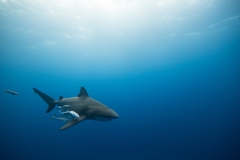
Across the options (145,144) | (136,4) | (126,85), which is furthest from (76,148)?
(126,85)

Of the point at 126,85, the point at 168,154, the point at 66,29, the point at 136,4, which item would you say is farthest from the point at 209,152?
the point at 126,85

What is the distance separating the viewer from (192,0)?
1916cm

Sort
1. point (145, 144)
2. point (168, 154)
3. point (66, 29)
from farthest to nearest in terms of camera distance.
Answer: point (66, 29) → point (145, 144) → point (168, 154)

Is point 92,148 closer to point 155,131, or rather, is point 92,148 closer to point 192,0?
point 155,131

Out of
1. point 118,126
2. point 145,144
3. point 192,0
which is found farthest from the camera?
point 118,126

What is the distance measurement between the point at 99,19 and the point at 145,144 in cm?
2123

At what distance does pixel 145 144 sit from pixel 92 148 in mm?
8469

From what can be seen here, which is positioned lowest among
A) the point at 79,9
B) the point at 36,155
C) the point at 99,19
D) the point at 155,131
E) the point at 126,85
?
the point at 36,155

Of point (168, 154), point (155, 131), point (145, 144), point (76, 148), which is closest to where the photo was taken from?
point (168, 154)

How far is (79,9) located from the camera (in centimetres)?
2028

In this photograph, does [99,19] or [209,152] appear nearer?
[209,152]

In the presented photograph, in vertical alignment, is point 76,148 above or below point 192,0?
below

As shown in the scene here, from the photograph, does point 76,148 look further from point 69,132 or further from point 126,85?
point 126,85

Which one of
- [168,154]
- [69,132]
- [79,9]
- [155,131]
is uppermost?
[79,9]
